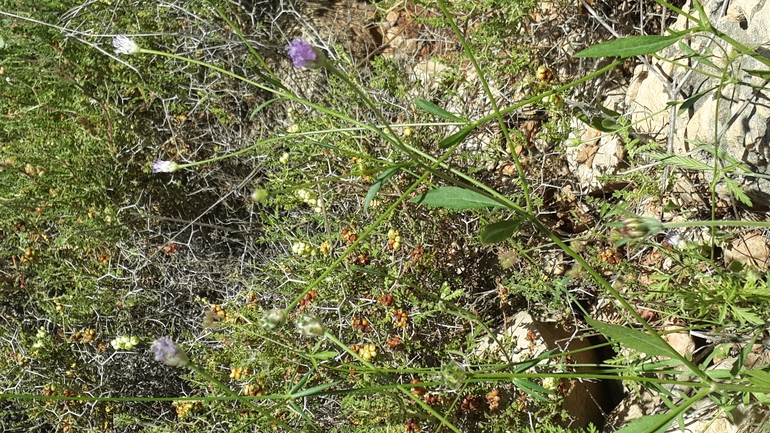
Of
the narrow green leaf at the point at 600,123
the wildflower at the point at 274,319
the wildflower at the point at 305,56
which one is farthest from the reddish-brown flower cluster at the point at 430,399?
the wildflower at the point at 305,56

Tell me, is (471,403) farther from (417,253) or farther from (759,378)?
(759,378)

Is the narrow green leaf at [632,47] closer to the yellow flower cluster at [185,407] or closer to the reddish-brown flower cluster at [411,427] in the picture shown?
the reddish-brown flower cluster at [411,427]

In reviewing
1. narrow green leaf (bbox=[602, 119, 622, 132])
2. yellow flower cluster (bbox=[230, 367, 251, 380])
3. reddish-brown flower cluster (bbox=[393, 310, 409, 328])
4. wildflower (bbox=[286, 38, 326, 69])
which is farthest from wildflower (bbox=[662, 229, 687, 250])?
yellow flower cluster (bbox=[230, 367, 251, 380])

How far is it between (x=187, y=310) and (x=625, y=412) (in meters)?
1.76

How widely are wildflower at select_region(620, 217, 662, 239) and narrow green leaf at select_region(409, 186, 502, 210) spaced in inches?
9.8

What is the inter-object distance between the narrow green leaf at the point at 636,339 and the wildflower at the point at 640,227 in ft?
0.60

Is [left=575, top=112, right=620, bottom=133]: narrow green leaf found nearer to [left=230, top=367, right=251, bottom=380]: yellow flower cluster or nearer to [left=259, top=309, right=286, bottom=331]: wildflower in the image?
[left=259, top=309, right=286, bottom=331]: wildflower

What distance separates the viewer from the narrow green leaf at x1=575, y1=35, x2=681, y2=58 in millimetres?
1234

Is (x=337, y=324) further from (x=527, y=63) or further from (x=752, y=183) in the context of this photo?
(x=752, y=183)

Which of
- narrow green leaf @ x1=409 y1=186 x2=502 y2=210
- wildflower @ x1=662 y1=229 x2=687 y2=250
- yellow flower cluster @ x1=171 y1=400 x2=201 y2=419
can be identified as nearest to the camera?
narrow green leaf @ x1=409 y1=186 x2=502 y2=210

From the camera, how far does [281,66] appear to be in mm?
2914

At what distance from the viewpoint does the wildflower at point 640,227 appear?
1.16 metres

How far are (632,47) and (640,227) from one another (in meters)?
0.37

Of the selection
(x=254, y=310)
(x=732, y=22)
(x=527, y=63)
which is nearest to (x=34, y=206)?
(x=254, y=310)
